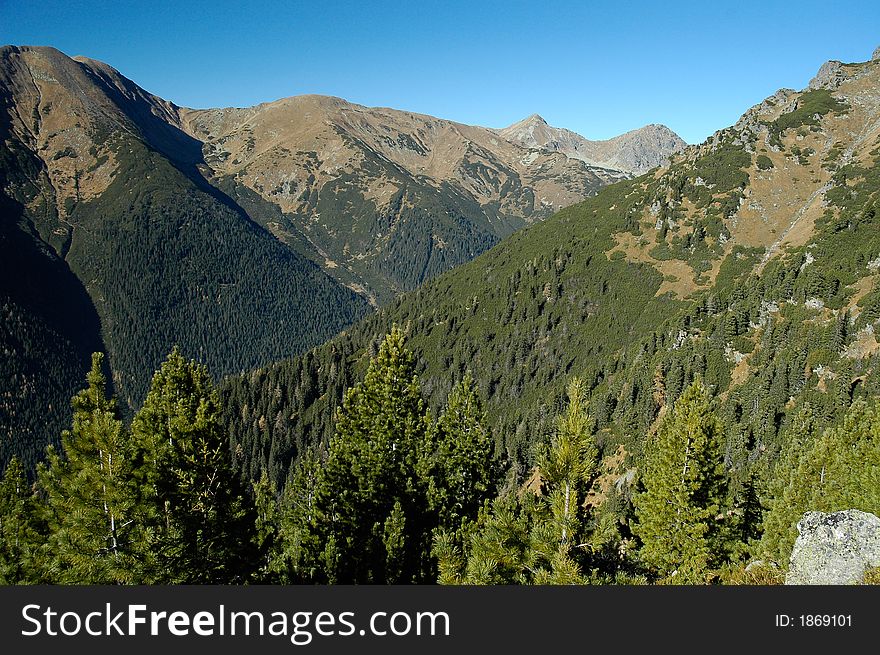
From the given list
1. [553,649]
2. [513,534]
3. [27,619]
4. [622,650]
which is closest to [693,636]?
[622,650]

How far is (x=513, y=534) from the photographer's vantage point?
21328 mm

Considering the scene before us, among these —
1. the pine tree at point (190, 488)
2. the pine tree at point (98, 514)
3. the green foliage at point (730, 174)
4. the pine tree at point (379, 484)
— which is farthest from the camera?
the green foliage at point (730, 174)

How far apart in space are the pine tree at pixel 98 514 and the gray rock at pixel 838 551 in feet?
76.6

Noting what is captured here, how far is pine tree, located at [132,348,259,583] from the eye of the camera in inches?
792

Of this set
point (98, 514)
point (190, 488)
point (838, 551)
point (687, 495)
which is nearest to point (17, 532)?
point (190, 488)

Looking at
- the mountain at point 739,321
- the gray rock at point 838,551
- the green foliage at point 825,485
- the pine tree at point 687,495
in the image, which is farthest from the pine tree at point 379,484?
the mountain at point 739,321

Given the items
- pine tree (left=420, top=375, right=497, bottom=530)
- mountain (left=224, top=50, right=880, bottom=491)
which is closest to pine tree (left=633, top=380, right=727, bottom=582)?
pine tree (left=420, top=375, right=497, bottom=530)

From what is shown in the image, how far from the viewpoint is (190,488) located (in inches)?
885

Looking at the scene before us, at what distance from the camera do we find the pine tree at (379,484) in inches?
1148

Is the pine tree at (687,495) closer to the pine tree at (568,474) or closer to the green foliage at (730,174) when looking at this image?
the pine tree at (568,474)

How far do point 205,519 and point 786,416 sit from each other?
87657 millimetres

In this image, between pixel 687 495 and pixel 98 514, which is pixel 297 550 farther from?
pixel 687 495

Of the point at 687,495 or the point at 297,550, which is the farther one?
the point at 297,550

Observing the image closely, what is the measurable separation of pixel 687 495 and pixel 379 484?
1834 centimetres
